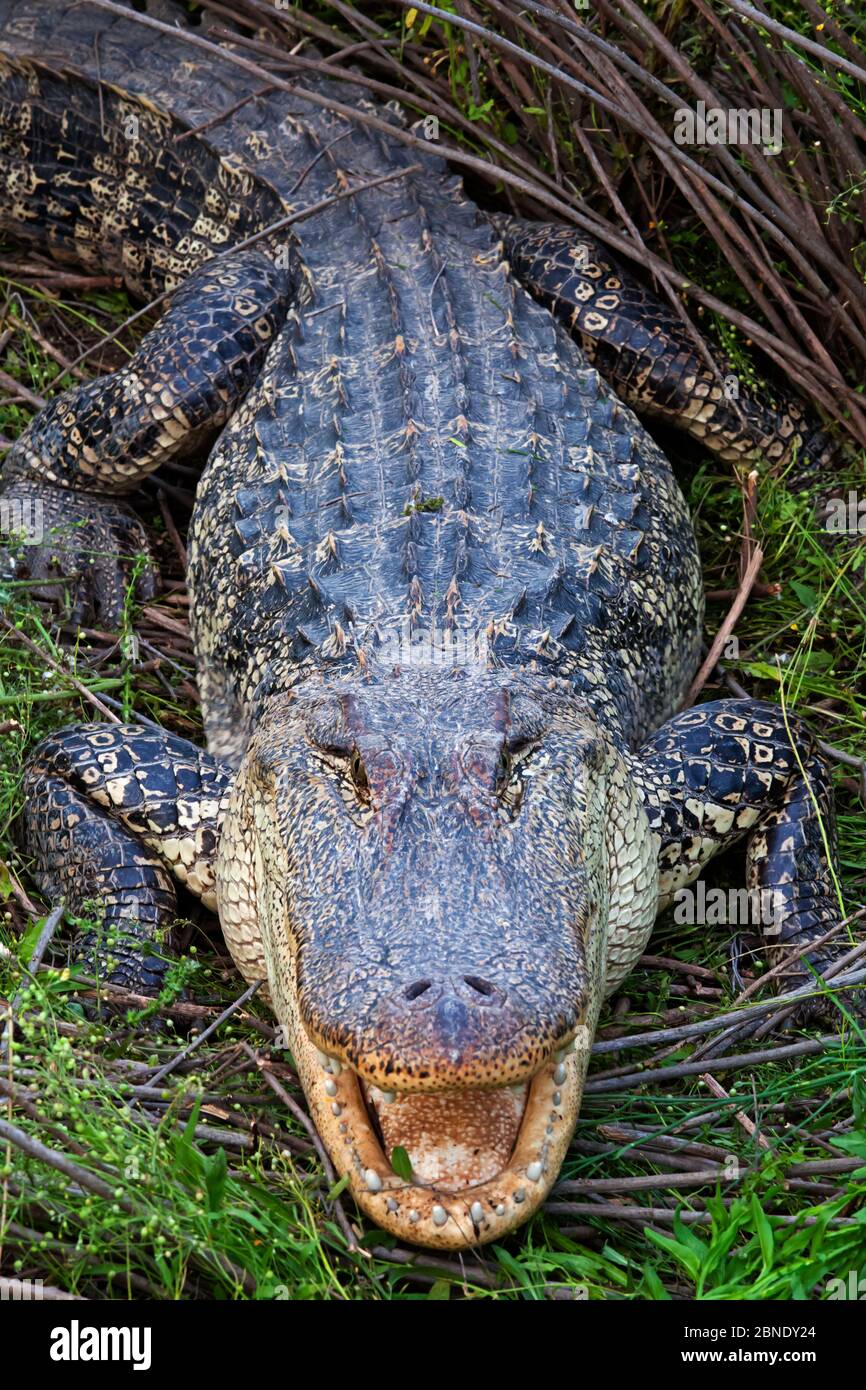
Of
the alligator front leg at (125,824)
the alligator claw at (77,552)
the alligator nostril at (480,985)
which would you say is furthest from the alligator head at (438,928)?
the alligator claw at (77,552)

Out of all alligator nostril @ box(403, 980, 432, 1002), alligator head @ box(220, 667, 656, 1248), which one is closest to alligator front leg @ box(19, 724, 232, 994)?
→ alligator head @ box(220, 667, 656, 1248)

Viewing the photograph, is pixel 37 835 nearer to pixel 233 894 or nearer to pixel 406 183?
pixel 233 894

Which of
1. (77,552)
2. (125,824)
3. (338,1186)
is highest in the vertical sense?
(77,552)

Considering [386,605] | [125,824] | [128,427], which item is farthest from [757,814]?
[128,427]

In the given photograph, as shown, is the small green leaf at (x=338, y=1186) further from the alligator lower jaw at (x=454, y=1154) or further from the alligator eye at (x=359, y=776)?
the alligator eye at (x=359, y=776)

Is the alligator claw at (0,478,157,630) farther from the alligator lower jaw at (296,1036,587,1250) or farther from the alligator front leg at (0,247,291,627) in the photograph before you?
the alligator lower jaw at (296,1036,587,1250)

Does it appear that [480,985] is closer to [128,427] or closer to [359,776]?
[359,776]
